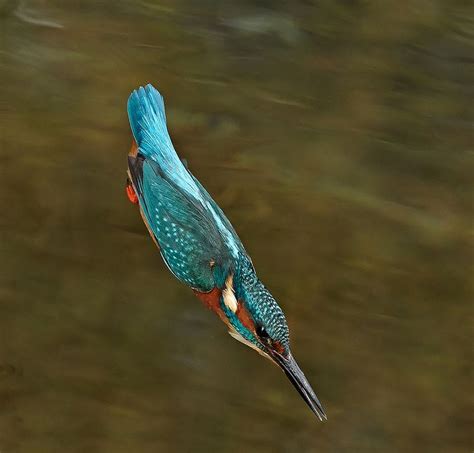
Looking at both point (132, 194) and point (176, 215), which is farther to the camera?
point (132, 194)

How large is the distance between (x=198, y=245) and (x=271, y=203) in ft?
1.41

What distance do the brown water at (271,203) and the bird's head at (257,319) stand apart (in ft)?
1.14

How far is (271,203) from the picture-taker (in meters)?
2.06

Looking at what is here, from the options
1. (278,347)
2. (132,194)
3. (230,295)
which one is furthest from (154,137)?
(278,347)

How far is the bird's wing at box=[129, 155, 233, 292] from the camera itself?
5.48 feet

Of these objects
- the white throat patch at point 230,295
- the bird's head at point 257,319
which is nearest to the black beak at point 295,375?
the bird's head at point 257,319

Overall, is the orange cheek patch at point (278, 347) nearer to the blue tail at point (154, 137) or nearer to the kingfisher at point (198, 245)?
the kingfisher at point (198, 245)

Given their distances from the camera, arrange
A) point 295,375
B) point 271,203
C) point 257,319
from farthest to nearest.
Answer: point 271,203
point 295,375
point 257,319

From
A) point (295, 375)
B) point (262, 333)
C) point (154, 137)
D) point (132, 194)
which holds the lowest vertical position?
point (295, 375)

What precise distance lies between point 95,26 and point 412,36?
0.81 m

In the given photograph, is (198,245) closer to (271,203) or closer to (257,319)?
(257,319)

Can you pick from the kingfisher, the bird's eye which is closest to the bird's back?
the kingfisher

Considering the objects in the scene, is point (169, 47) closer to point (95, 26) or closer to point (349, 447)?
point (95, 26)

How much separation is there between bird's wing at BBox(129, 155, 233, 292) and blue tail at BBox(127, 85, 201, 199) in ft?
0.06
